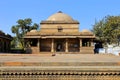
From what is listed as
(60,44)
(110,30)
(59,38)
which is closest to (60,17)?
(60,44)

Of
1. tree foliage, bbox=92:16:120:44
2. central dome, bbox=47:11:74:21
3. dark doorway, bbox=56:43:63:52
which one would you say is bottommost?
A: dark doorway, bbox=56:43:63:52

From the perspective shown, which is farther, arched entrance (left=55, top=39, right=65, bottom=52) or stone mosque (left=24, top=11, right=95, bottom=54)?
arched entrance (left=55, top=39, right=65, bottom=52)

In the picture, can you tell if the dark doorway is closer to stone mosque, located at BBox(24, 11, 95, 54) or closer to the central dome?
stone mosque, located at BBox(24, 11, 95, 54)

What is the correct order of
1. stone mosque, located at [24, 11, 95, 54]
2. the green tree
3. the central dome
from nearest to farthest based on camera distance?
1. stone mosque, located at [24, 11, 95, 54]
2. the central dome
3. the green tree

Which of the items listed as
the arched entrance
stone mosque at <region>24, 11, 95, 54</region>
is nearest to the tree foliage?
stone mosque at <region>24, 11, 95, 54</region>

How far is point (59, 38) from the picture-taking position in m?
30.4

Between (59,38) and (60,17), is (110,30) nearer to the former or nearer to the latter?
(60,17)

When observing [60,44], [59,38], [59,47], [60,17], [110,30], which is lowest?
[59,47]

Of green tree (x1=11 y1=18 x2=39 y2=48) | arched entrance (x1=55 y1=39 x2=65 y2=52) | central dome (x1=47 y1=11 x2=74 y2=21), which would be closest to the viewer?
arched entrance (x1=55 y1=39 x2=65 y2=52)

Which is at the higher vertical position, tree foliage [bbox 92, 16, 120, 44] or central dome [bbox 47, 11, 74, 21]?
central dome [bbox 47, 11, 74, 21]

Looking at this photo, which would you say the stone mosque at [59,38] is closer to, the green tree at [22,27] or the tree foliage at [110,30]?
the tree foliage at [110,30]

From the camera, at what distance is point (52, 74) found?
729 centimetres

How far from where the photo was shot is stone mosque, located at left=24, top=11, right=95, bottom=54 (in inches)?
1187

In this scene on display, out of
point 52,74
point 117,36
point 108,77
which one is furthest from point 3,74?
point 117,36
